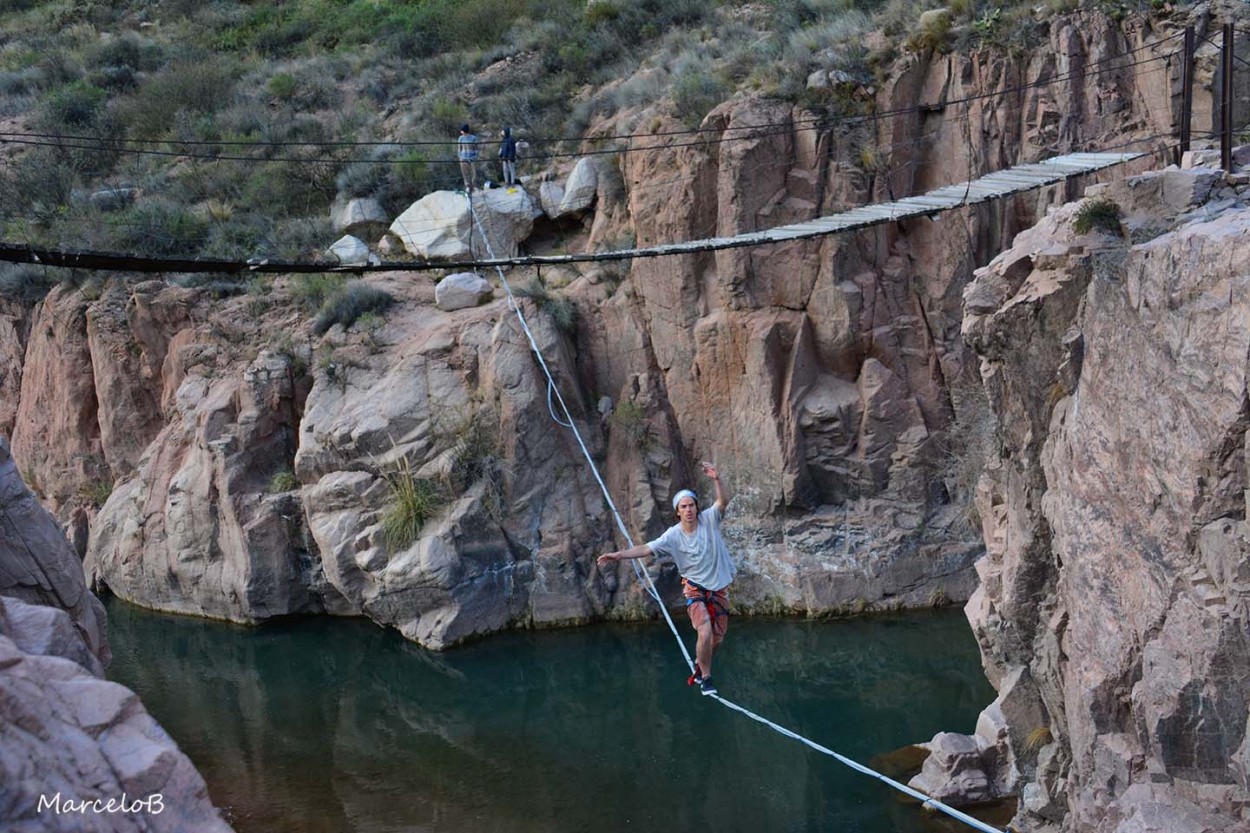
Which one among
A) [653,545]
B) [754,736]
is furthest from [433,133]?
[653,545]

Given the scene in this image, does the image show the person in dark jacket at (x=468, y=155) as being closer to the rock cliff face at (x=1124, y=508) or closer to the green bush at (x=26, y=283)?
the green bush at (x=26, y=283)

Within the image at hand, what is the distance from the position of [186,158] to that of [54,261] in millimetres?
13329

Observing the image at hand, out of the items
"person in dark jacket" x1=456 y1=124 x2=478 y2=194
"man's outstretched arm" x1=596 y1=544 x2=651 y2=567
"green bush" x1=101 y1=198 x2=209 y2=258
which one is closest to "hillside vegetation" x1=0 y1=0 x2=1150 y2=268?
"green bush" x1=101 y1=198 x2=209 y2=258

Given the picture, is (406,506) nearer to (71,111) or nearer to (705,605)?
(705,605)

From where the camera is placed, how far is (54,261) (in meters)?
9.34

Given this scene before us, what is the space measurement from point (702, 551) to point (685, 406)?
7753 mm

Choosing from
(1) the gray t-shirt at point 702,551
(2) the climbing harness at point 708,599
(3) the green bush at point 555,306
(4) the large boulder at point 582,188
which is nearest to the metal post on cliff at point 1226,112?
(1) the gray t-shirt at point 702,551

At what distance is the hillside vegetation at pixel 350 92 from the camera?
54.1 feet

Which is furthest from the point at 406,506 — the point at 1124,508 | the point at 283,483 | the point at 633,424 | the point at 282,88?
the point at 282,88

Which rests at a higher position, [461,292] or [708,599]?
[461,292]

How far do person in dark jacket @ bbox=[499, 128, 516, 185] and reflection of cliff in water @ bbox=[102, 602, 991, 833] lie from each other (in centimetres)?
689

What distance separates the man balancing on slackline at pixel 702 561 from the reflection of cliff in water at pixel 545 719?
8.11 feet

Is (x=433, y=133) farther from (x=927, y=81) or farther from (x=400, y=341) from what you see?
(x=927, y=81)

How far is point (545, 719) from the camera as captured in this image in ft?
41.2
